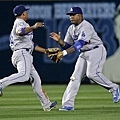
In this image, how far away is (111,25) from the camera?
2111 cm

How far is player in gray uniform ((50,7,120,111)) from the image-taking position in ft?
40.1

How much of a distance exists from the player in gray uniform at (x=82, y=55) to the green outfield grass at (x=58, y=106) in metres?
0.32

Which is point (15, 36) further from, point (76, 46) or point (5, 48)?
point (5, 48)

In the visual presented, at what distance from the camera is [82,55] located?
41.6 feet

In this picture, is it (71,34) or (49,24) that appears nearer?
(71,34)

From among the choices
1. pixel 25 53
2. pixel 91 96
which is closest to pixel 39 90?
pixel 25 53

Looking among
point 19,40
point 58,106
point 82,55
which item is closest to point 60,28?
point 58,106

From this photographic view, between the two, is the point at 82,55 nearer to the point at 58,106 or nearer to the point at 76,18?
the point at 76,18

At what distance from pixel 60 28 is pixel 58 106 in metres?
8.00

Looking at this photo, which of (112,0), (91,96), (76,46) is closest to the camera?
(76,46)

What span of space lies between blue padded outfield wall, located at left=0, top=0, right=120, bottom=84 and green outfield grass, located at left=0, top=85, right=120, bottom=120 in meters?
2.82

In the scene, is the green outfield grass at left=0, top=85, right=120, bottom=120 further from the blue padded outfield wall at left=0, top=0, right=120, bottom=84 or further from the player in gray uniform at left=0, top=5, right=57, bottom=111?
the blue padded outfield wall at left=0, top=0, right=120, bottom=84

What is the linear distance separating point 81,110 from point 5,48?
367 inches

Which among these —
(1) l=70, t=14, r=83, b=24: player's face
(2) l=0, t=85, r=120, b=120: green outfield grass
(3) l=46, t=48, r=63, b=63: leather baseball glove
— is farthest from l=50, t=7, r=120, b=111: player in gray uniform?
(2) l=0, t=85, r=120, b=120: green outfield grass
